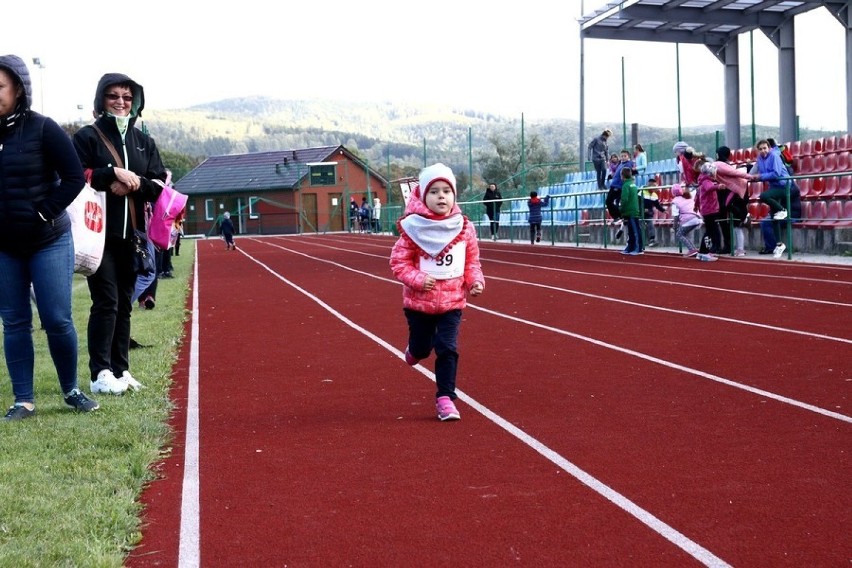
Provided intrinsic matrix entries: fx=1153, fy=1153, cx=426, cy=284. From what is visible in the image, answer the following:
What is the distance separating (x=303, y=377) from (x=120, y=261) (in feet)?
5.20

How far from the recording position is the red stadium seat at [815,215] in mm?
18688

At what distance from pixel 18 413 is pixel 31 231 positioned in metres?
1.06

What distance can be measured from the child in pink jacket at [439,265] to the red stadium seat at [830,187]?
47.2 feet

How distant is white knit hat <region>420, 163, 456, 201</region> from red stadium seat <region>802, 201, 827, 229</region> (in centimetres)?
1334

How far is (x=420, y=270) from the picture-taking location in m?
6.60

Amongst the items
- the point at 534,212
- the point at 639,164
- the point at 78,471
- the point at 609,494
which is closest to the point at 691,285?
the point at 609,494

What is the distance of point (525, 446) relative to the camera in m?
5.71

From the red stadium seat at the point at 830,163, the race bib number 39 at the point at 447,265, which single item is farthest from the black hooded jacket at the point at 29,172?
the red stadium seat at the point at 830,163

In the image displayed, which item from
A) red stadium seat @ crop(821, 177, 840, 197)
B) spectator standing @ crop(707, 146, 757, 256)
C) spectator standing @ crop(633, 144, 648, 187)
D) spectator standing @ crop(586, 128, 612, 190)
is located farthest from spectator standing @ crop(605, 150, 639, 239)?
spectator standing @ crop(586, 128, 612, 190)

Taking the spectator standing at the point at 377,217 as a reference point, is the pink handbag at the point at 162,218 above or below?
below

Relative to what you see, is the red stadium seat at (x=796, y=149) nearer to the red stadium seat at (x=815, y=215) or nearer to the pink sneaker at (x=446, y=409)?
the red stadium seat at (x=815, y=215)

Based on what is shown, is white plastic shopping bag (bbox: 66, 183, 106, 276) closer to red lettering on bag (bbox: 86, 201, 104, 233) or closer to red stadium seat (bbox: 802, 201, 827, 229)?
red lettering on bag (bbox: 86, 201, 104, 233)

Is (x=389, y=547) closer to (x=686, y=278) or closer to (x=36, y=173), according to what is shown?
(x=36, y=173)

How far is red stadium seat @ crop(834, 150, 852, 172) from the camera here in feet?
64.0
